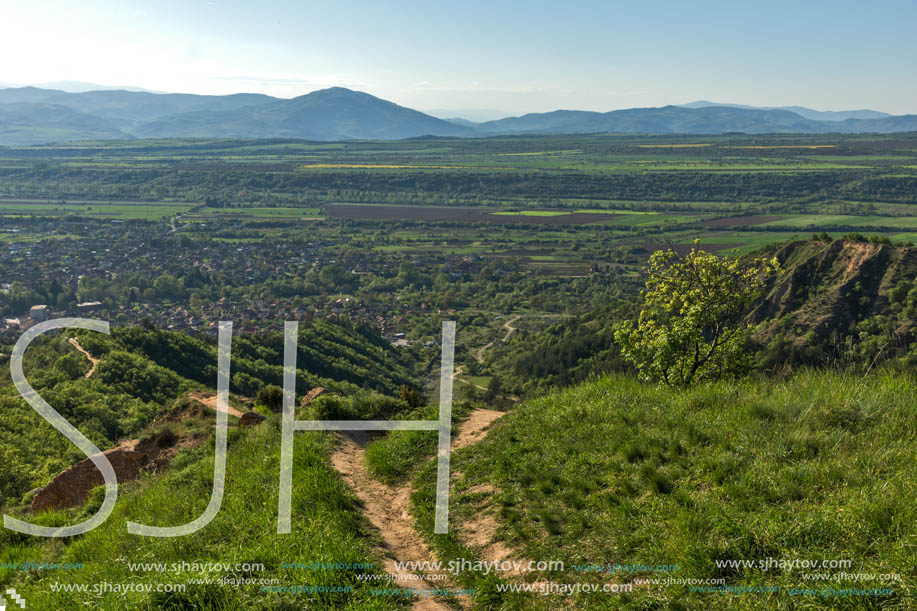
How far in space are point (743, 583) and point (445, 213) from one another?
185337 millimetres

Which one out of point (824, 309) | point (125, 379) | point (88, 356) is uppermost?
point (824, 309)

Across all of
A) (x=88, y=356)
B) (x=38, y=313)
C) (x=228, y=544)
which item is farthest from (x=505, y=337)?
(x=228, y=544)

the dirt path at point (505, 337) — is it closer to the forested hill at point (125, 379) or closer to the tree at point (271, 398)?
the forested hill at point (125, 379)

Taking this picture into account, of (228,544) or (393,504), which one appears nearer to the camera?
(228,544)

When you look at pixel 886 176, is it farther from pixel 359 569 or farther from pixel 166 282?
pixel 359 569

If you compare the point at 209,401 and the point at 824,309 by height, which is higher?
the point at 824,309

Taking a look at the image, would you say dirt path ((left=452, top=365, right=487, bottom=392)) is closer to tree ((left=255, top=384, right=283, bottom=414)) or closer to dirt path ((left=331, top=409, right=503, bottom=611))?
tree ((left=255, top=384, right=283, bottom=414))

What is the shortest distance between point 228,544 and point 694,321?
897 cm

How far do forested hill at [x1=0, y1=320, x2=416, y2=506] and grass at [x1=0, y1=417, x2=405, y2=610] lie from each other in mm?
7191

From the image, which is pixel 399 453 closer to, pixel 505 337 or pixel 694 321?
pixel 694 321

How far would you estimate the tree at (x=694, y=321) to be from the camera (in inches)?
439

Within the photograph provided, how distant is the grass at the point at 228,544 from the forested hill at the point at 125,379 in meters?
7.19

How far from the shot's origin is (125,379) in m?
29.5

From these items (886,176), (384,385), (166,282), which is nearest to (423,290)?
(166,282)
